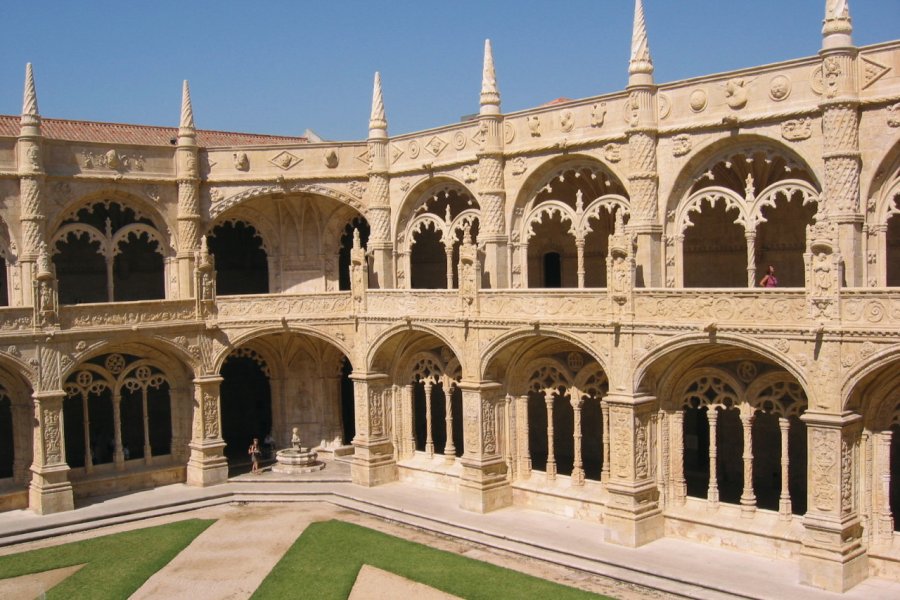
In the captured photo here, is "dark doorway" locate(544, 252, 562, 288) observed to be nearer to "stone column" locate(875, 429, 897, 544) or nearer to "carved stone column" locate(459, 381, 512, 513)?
"carved stone column" locate(459, 381, 512, 513)

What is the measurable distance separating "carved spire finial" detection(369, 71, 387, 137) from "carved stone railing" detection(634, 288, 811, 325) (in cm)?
1211

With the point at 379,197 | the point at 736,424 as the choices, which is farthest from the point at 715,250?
the point at 379,197

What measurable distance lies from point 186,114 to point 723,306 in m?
18.4

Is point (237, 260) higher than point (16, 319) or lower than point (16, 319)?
higher

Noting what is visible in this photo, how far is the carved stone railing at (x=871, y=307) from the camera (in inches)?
683

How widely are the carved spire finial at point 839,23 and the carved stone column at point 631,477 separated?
8.88m

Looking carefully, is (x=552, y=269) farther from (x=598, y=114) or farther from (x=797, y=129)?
(x=797, y=129)

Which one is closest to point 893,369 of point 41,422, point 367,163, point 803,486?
point 803,486

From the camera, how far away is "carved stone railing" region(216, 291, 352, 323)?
2869cm

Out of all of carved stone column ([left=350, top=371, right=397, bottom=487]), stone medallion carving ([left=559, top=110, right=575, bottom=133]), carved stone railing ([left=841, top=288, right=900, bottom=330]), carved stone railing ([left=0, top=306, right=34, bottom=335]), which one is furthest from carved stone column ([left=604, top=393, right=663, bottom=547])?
carved stone railing ([left=0, top=306, right=34, bottom=335])

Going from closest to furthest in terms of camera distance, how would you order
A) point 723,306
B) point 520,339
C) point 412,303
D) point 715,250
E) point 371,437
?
1. point 723,306
2. point 520,339
3. point 412,303
4. point 715,250
5. point 371,437

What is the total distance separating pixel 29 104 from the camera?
2714 centimetres

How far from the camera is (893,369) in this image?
18.4 metres

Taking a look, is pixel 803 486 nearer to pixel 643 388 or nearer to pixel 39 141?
pixel 643 388
